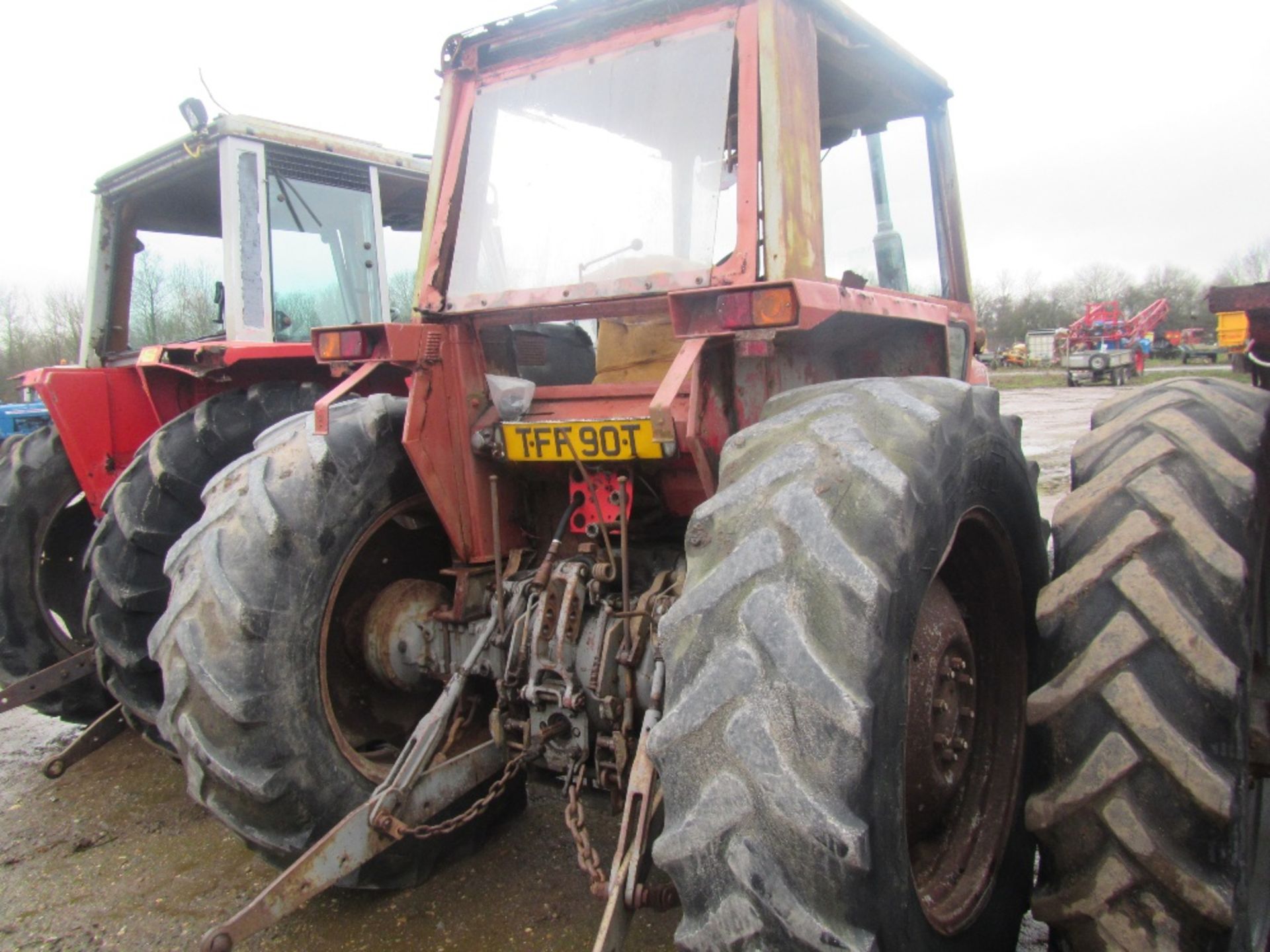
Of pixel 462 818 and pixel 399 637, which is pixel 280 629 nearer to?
pixel 399 637

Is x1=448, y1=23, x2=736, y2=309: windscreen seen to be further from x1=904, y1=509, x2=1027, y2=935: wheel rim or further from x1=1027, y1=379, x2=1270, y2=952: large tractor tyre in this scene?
x1=1027, y1=379, x2=1270, y2=952: large tractor tyre

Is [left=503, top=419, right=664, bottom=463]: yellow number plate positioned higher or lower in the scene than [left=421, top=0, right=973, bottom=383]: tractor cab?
lower

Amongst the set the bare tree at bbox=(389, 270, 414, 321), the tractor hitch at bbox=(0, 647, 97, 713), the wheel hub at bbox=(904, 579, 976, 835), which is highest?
the bare tree at bbox=(389, 270, 414, 321)

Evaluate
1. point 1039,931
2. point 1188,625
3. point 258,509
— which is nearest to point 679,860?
point 1188,625

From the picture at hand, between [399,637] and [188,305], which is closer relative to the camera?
[399,637]

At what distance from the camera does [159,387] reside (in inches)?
172

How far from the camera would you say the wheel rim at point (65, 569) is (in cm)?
471

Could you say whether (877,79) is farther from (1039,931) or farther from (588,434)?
(1039,931)

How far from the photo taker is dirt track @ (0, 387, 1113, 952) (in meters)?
2.87

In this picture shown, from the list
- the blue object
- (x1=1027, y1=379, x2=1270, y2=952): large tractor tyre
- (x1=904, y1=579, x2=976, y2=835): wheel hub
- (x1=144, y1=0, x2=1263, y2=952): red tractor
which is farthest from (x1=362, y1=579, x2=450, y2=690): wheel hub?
the blue object

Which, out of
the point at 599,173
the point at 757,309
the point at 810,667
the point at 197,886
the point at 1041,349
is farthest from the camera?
the point at 1041,349

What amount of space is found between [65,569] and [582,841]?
392 cm

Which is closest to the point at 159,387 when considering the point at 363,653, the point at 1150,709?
the point at 363,653

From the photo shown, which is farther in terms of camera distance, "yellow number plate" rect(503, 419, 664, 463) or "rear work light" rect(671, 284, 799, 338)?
"yellow number plate" rect(503, 419, 664, 463)
